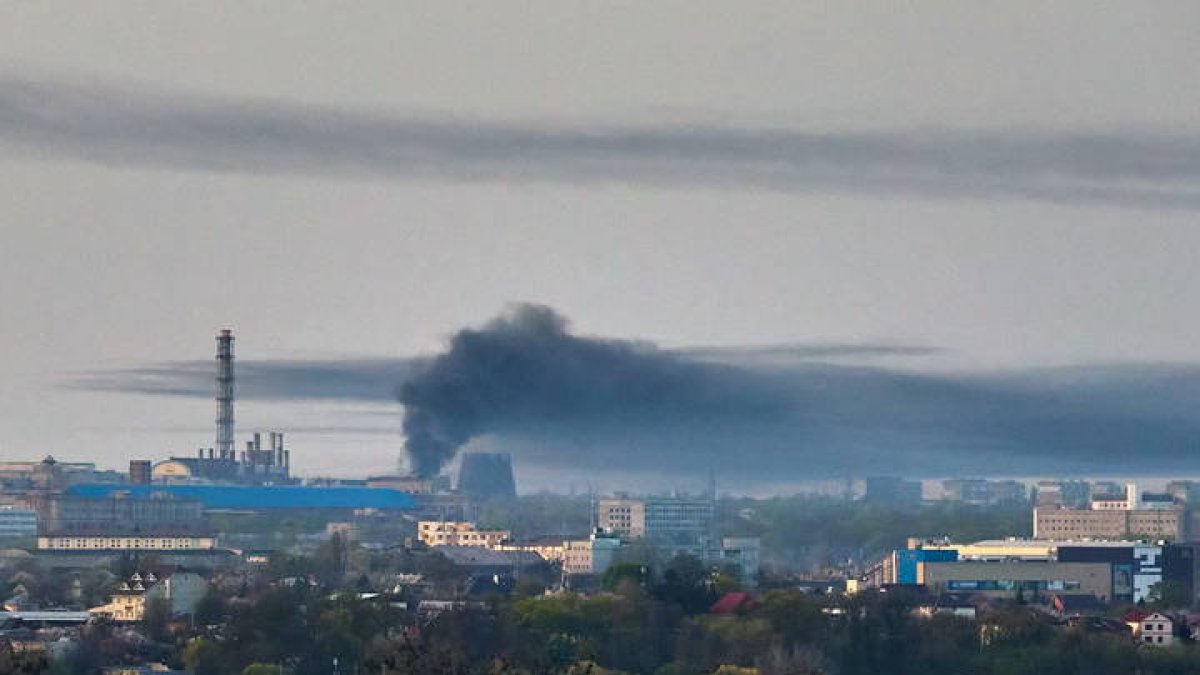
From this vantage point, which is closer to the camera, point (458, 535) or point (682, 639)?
point (682, 639)

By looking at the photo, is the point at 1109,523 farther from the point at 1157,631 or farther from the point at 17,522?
the point at 1157,631

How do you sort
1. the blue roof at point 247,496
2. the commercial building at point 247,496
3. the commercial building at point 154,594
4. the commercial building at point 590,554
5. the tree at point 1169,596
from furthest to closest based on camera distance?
the blue roof at point 247,496 → the commercial building at point 247,496 → the commercial building at point 590,554 → the tree at point 1169,596 → the commercial building at point 154,594

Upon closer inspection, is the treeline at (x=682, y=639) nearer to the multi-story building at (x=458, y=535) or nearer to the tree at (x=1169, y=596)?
the tree at (x=1169, y=596)

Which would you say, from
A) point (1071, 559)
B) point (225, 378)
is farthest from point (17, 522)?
point (1071, 559)

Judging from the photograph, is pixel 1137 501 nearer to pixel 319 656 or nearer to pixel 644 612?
pixel 644 612

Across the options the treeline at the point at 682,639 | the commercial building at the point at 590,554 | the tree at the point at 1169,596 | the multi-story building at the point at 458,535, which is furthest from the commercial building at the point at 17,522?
the treeline at the point at 682,639

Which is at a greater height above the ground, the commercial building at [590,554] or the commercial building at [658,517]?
the commercial building at [658,517]
